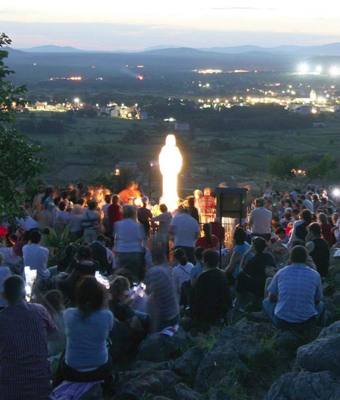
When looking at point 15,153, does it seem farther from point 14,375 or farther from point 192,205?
point 14,375

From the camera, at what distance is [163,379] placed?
17.9ft

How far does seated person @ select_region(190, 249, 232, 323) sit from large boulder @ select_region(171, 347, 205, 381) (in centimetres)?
120

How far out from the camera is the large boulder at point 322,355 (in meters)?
4.80

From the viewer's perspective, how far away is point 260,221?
1138cm

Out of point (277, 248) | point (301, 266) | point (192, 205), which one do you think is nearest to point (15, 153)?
point (192, 205)

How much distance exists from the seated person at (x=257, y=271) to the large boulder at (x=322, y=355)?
113 inches

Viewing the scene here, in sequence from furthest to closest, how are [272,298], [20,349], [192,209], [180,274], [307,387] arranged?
1. [192,209]
2. [180,274]
3. [272,298]
4. [20,349]
5. [307,387]

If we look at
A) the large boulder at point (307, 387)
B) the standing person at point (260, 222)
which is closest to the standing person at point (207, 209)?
the standing person at point (260, 222)

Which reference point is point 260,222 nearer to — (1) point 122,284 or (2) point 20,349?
(1) point 122,284

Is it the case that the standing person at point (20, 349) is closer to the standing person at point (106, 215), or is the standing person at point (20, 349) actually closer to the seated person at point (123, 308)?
the seated person at point (123, 308)

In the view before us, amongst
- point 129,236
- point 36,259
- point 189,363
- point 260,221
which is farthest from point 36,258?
point 260,221

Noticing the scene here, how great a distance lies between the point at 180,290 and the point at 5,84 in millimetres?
4058

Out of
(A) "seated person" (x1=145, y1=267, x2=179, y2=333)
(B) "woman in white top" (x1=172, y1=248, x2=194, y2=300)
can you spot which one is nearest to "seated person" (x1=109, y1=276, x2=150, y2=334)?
(A) "seated person" (x1=145, y1=267, x2=179, y2=333)

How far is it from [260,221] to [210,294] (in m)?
4.30
